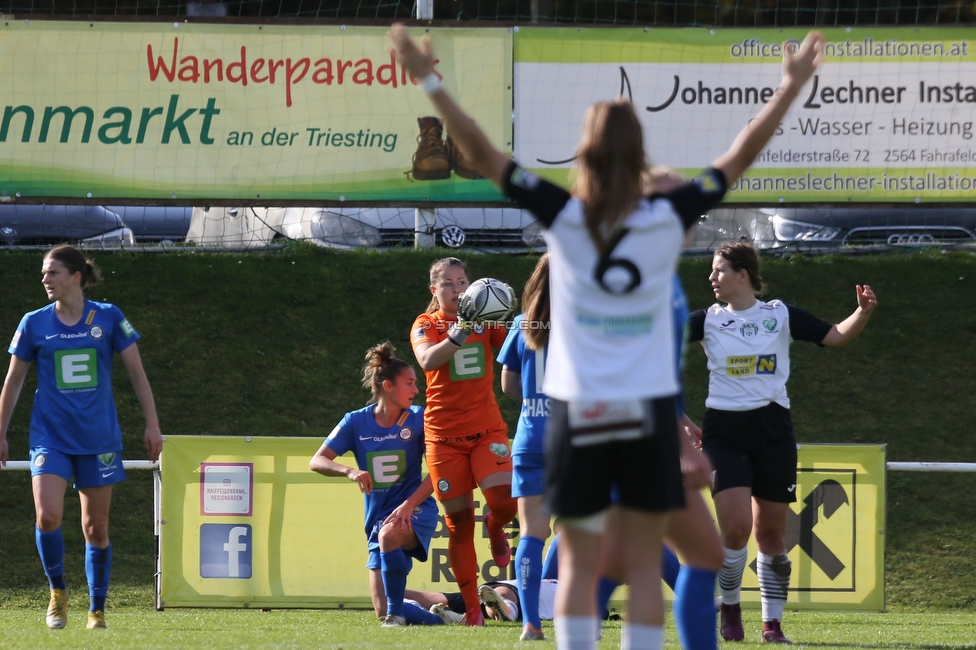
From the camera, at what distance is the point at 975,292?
12.6 metres

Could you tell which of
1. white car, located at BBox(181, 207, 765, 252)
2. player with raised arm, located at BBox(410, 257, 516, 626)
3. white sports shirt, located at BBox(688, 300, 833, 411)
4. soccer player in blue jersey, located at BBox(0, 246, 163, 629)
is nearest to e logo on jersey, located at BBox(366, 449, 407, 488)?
player with raised arm, located at BBox(410, 257, 516, 626)

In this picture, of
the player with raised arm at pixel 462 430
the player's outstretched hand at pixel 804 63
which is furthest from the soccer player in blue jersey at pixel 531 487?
the player's outstretched hand at pixel 804 63

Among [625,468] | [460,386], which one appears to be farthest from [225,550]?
[625,468]

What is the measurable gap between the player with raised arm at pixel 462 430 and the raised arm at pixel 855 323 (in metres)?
1.85

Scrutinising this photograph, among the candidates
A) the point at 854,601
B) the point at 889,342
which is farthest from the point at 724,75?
the point at 854,601

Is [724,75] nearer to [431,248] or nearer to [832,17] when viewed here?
[431,248]

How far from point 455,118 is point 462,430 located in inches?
154

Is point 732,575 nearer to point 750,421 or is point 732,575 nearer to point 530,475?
point 750,421

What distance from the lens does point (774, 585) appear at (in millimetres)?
5867

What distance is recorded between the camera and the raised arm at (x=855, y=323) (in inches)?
232

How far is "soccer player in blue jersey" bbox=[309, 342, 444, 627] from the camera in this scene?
23.2ft

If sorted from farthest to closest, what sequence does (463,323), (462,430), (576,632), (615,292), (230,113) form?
(230,113) < (462,430) < (463,323) < (576,632) < (615,292)

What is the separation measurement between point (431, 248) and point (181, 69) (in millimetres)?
3195

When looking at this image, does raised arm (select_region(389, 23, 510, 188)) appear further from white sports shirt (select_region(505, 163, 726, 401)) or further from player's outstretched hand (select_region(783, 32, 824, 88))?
player's outstretched hand (select_region(783, 32, 824, 88))
